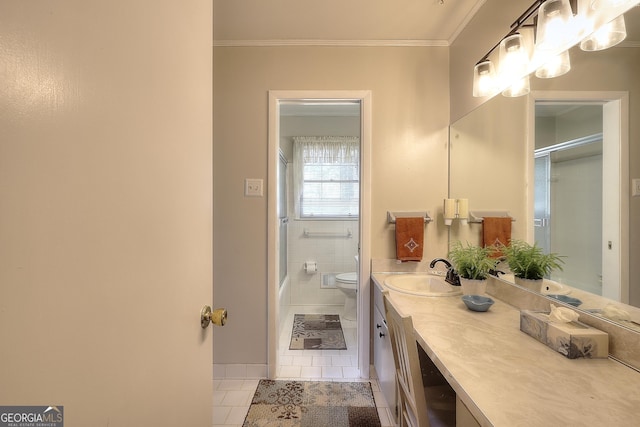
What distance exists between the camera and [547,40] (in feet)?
3.43

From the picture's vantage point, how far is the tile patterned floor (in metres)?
1.59

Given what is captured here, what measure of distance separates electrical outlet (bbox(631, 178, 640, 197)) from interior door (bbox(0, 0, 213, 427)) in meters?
1.31

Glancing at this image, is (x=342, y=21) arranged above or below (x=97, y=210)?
above

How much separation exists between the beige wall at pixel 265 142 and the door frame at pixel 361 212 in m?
0.04

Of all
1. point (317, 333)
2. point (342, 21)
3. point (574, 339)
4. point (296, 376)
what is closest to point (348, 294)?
point (317, 333)

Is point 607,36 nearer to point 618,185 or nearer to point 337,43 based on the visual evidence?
point 618,185

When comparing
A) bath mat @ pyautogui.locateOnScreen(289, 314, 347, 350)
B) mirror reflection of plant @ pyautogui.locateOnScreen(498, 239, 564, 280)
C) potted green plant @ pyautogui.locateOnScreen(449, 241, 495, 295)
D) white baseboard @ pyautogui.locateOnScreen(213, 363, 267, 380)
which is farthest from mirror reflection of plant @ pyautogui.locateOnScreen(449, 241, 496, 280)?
white baseboard @ pyautogui.locateOnScreen(213, 363, 267, 380)

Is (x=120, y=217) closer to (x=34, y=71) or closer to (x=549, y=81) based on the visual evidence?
(x=34, y=71)

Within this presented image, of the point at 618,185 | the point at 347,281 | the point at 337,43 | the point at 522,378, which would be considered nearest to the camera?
the point at 522,378

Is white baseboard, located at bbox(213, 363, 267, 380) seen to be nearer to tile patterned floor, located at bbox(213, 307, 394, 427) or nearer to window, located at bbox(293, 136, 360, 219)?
tile patterned floor, located at bbox(213, 307, 394, 427)

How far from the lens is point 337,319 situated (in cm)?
298

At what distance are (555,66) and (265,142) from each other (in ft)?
5.07

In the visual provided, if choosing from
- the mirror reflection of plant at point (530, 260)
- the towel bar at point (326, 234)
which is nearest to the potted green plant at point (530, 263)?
the mirror reflection of plant at point (530, 260)

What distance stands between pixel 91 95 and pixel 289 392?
1912mm
